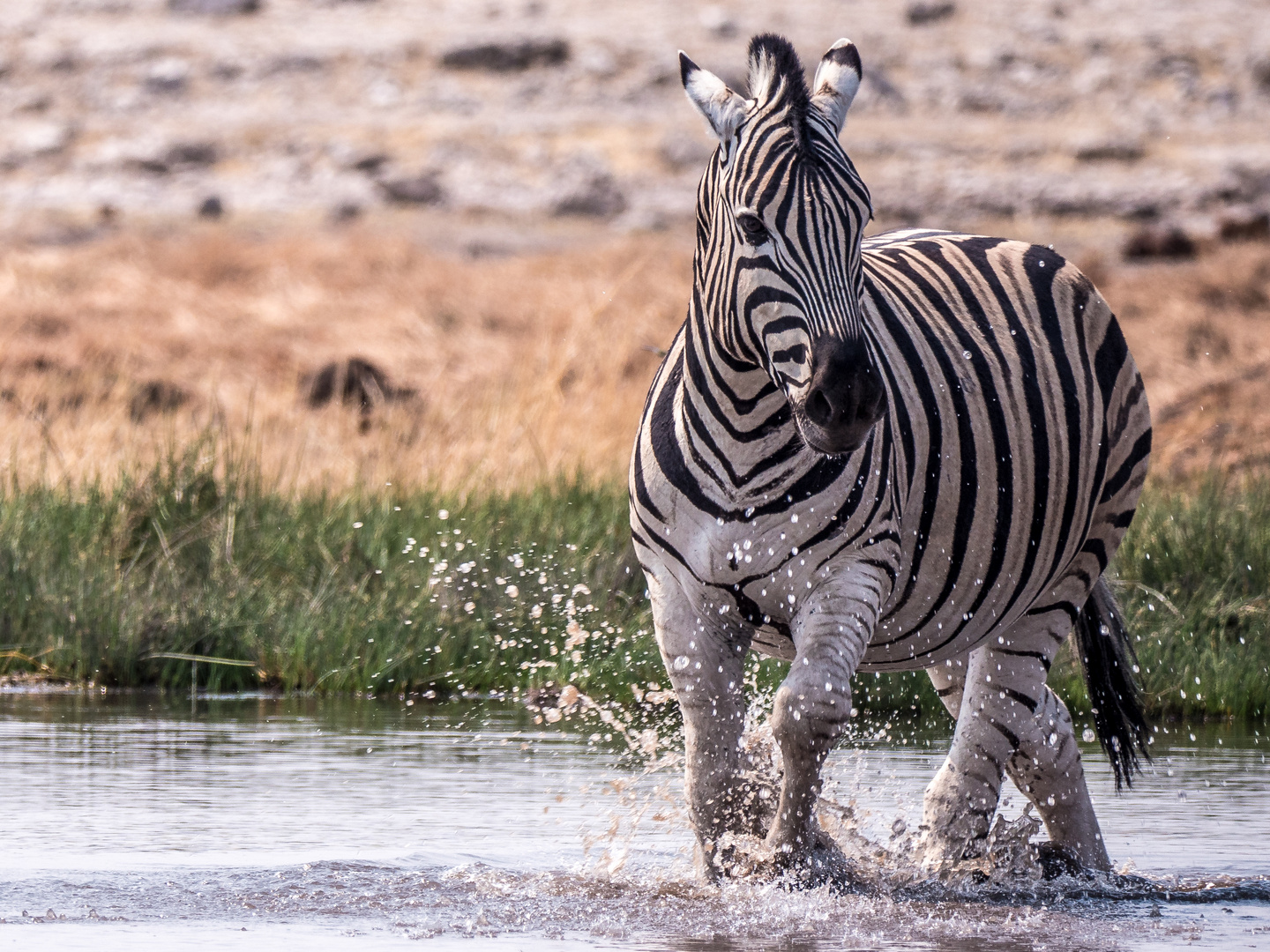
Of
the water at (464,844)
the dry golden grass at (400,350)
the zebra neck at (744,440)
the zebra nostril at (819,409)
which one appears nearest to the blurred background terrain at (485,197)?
the dry golden grass at (400,350)

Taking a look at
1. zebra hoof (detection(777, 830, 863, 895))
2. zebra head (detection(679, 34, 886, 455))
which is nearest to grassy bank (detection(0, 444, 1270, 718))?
zebra hoof (detection(777, 830, 863, 895))

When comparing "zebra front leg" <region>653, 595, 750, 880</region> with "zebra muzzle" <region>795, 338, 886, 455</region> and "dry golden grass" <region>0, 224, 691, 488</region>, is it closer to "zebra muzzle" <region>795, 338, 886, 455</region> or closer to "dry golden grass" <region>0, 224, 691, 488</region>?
"zebra muzzle" <region>795, 338, 886, 455</region>

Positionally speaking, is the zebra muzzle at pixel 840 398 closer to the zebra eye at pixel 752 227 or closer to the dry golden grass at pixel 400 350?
the zebra eye at pixel 752 227

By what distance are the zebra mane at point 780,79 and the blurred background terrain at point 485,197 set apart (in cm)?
516

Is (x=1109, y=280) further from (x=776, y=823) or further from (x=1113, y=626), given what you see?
(x=776, y=823)

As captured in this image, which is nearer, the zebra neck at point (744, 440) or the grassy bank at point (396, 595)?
the zebra neck at point (744, 440)

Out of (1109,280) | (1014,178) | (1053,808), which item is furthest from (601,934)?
(1014,178)

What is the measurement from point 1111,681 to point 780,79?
2.26m

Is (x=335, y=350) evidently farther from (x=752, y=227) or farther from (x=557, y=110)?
(x=557, y=110)

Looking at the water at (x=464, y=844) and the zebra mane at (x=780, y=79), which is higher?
the zebra mane at (x=780, y=79)

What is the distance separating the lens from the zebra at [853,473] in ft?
14.7

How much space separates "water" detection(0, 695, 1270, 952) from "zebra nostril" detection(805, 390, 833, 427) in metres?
1.04

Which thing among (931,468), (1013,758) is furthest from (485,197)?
(931,468)

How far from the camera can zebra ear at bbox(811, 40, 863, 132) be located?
4.72m
